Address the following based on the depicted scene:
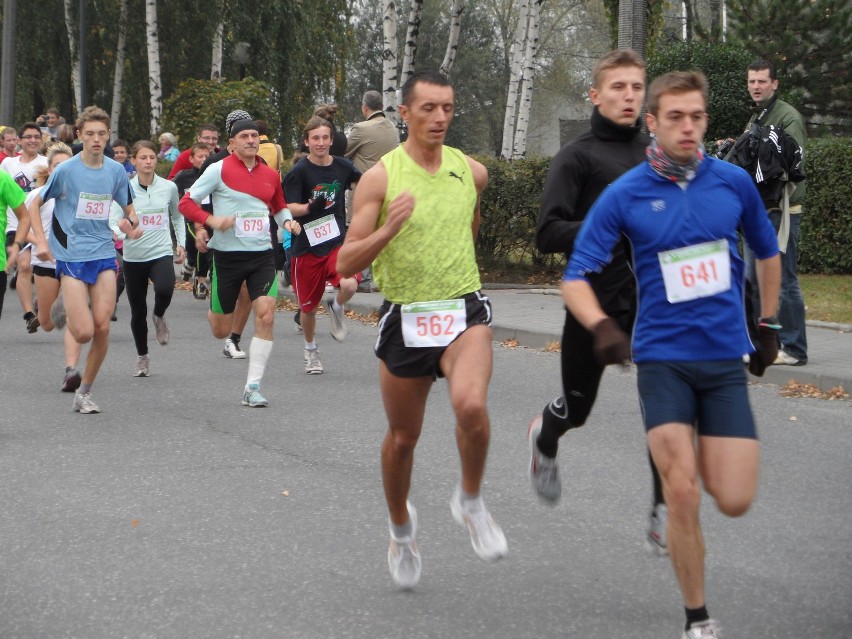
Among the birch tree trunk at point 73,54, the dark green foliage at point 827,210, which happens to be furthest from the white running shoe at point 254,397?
the birch tree trunk at point 73,54

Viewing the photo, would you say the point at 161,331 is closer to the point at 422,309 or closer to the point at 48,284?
the point at 48,284

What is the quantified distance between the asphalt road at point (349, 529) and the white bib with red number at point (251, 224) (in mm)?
1173

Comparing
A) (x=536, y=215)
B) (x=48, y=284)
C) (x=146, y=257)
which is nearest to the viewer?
(x=146, y=257)

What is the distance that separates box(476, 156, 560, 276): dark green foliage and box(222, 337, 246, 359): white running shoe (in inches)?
228

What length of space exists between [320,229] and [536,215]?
7.13 meters

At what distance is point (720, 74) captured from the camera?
63.6 ft

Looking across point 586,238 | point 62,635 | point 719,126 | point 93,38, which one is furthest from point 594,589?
point 93,38

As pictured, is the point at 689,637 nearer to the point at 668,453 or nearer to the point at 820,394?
the point at 668,453

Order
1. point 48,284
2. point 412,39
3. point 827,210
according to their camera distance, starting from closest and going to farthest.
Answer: point 48,284, point 827,210, point 412,39

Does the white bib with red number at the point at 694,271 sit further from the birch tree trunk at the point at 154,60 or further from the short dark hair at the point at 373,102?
the birch tree trunk at the point at 154,60

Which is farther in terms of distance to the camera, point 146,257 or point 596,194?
point 146,257

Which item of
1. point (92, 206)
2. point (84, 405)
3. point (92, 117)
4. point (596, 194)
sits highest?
point (92, 117)

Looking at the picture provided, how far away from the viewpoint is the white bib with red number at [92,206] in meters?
9.22

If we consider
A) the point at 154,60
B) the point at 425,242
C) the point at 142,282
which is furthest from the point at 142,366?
the point at 154,60
